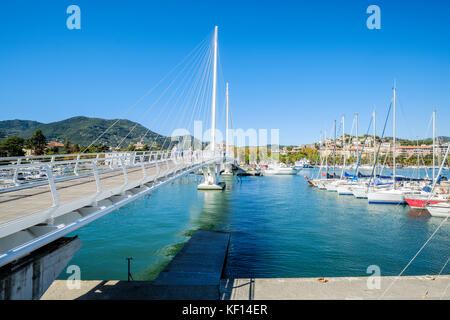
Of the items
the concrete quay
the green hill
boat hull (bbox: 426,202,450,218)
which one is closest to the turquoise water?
boat hull (bbox: 426,202,450,218)

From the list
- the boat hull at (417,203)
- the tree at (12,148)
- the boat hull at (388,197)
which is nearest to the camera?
the boat hull at (417,203)

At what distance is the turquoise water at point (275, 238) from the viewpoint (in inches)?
495

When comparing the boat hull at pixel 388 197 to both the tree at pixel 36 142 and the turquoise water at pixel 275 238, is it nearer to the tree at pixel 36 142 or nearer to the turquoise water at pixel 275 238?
the turquoise water at pixel 275 238

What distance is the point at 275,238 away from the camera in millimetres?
17328

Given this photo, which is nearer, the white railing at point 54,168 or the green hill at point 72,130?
the white railing at point 54,168

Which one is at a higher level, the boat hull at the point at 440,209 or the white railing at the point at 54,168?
the white railing at the point at 54,168

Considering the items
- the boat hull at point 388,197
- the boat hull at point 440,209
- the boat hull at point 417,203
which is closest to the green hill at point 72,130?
the boat hull at point 388,197

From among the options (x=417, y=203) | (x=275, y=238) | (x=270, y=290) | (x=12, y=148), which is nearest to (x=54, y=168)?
(x=270, y=290)

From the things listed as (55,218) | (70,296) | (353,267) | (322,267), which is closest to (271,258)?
(322,267)

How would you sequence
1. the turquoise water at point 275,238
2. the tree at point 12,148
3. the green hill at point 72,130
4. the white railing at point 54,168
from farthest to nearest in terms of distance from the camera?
the green hill at point 72,130, the tree at point 12,148, the turquoise water at point 275,238, the white railing at point 54,168

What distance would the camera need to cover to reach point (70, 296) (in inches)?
315

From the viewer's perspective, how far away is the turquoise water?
1257 centimetres

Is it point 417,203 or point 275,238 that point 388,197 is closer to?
point 417,203
